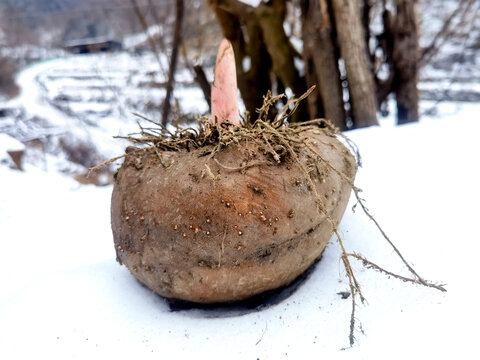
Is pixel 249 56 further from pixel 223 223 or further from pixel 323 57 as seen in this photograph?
pixel 223 223

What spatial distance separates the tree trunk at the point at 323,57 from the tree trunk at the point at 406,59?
0.64 metres

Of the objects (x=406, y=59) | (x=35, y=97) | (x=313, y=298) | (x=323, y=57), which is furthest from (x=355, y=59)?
(x=35, y=97)

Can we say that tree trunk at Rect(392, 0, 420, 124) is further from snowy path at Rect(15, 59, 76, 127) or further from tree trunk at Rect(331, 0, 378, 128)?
snowy path at Rect(15, 59, 76, 127)

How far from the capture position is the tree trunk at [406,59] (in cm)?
265

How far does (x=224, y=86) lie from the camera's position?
1120mm

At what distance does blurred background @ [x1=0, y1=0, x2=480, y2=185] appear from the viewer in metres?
2.43

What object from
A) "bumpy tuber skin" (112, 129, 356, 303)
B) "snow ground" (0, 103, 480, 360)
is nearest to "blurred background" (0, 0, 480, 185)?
"bumpy tuber skin" (112, 129, 356, 303)

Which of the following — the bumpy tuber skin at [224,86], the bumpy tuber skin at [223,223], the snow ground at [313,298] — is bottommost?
the snow ground at [313,298]

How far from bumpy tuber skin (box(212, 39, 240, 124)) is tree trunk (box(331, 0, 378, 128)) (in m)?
1.47

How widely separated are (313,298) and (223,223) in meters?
0.33

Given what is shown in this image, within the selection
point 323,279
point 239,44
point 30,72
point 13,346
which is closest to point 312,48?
point 239,44

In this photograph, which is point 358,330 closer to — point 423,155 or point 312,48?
point 423,155

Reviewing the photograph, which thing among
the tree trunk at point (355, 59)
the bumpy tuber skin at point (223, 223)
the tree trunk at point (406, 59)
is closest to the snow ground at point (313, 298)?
the bumpy tuber skin at point (223, 223)

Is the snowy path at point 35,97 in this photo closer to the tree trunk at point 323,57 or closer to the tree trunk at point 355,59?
the tree trunk at point 323,57
